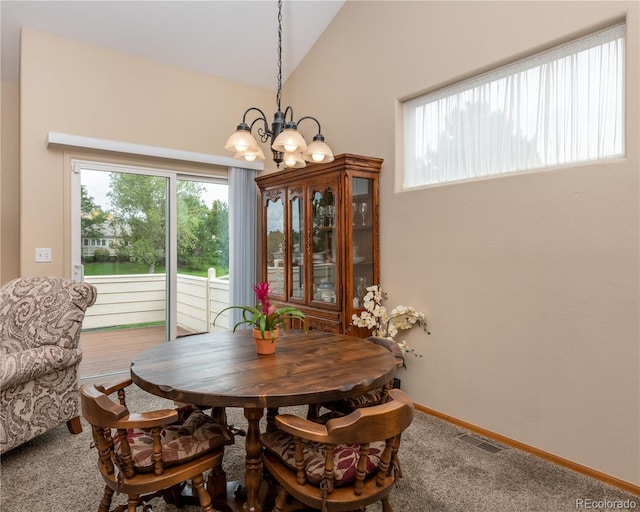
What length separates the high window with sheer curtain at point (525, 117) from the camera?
2275 mm

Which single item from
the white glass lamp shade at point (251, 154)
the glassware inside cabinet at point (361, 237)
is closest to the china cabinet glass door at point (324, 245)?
the glassware inside cabinet at point (361, 237)

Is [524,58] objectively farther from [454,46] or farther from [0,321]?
[0,321]

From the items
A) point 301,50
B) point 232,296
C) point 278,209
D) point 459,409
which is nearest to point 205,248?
point 232,296

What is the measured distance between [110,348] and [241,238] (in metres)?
1.68

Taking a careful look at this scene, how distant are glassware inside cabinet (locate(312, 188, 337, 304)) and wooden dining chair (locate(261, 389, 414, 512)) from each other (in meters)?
1.95

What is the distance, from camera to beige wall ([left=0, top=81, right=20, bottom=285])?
3688 millimetres

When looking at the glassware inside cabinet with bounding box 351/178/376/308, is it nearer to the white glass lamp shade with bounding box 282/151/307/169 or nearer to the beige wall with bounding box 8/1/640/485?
the beige wall with bounding box 8/1/640/485

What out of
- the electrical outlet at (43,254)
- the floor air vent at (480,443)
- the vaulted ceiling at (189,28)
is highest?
the vaulted ceiling at (189,28)

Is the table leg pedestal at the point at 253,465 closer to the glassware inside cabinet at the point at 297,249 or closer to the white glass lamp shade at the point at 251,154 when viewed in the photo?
the white glass lamp shade at the point at 251,154

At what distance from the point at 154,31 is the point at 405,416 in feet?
12.5

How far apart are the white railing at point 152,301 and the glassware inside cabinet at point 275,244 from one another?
0.65 meters

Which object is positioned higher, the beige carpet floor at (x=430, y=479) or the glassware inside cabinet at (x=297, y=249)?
the glassware inside cabinet at (x=297, y=249)

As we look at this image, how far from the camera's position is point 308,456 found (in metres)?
1.51

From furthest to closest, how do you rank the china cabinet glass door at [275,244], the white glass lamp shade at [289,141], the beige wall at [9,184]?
the china cabinet glass door at [275,244] < the beige wall at [9,184] < the white glass lamp shade at [289,141]
